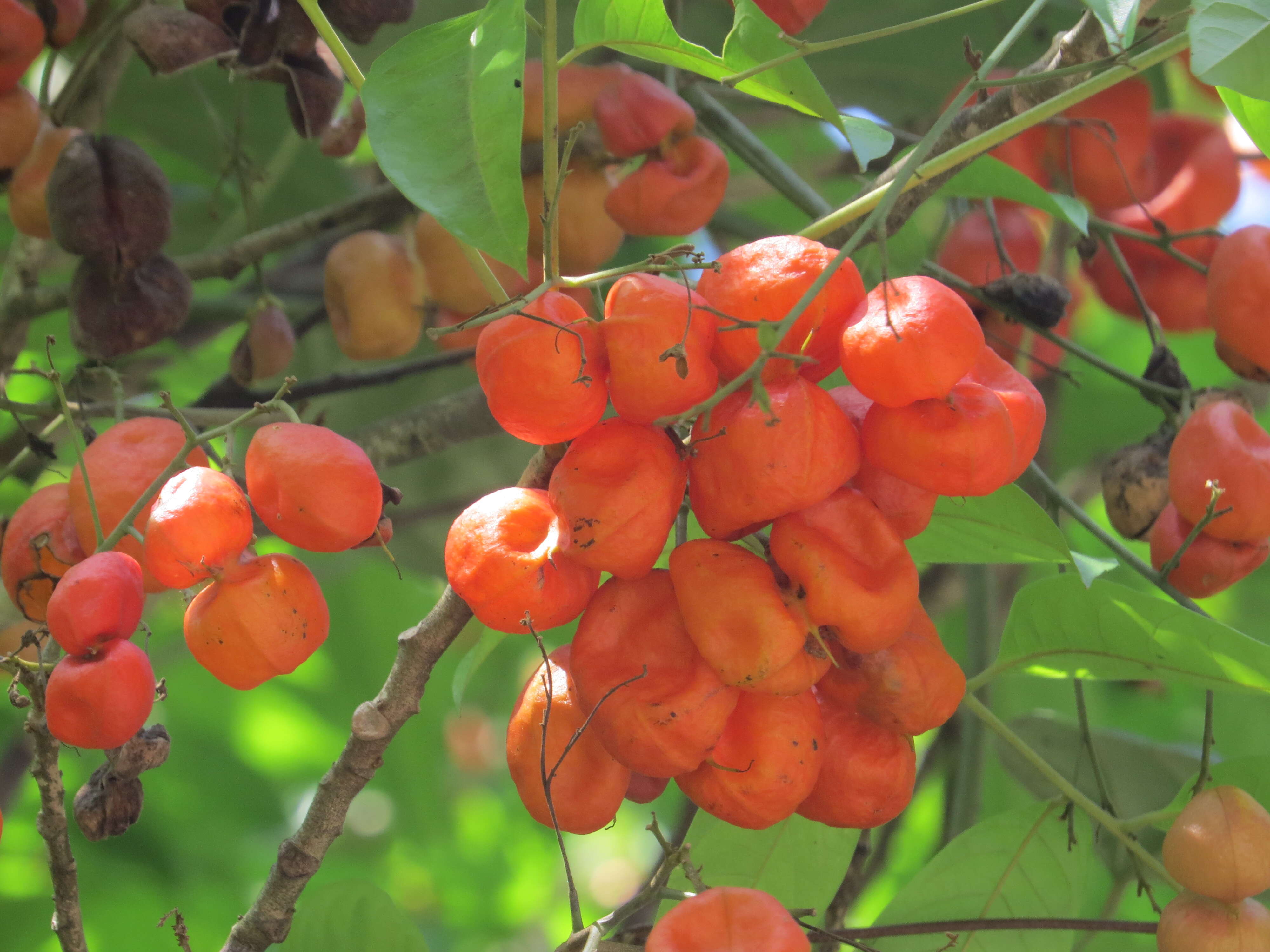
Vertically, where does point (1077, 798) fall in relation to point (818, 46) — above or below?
below

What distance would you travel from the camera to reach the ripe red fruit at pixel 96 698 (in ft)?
1.82

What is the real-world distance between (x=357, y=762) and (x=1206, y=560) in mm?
603

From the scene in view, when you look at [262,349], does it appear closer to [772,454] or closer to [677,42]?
[677,42]

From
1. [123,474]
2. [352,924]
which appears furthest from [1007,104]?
[352,924]

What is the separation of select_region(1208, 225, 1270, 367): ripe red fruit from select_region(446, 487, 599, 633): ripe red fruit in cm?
61

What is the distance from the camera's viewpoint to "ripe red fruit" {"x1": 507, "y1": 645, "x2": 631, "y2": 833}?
2.05 feet

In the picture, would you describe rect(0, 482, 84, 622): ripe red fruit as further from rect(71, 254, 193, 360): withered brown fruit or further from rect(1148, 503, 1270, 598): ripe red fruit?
rect(1148, 503, 1270, 598): ripe red fruit

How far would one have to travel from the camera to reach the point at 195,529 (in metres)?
0.58

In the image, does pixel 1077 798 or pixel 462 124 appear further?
pixel 1077 798

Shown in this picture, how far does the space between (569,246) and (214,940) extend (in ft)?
3.32

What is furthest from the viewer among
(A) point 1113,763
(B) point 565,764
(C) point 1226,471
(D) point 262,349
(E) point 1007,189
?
(A) point 1113,763

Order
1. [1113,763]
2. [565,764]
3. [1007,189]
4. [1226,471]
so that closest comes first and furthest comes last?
[565,764] → [1226,471] → [1007,189] → [1113,763]

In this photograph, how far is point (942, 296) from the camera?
0.54m

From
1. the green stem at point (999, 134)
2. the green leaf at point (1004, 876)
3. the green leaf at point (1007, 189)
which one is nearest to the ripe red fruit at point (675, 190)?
the green leaf at point (1007, 189)
